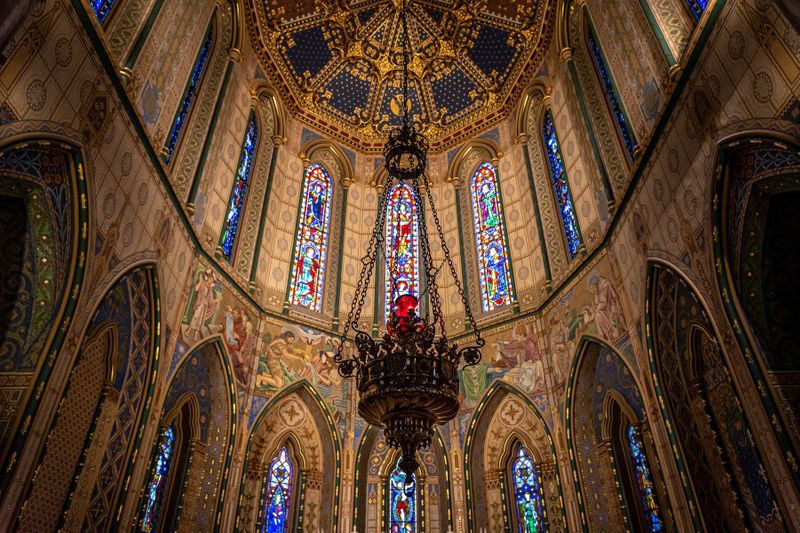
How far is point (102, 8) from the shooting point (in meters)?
7.84

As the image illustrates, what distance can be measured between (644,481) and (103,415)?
8.57 meters

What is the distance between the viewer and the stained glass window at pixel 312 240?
1359cm

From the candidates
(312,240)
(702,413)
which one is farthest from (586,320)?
(312,240)

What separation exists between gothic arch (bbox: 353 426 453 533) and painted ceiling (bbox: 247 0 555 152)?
899 centimetres

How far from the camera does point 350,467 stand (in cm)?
1157

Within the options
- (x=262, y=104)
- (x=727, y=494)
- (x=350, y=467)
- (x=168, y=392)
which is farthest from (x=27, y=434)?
(x=262, y=104)

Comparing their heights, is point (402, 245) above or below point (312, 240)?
above

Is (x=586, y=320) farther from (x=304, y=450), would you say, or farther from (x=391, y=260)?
(x=304, y=450)

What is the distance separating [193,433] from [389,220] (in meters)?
8.02

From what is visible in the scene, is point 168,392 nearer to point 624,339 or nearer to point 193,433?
point 193,433

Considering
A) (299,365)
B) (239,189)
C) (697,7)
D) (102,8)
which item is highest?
(239,189)

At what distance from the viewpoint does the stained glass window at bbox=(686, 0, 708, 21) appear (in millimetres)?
7868

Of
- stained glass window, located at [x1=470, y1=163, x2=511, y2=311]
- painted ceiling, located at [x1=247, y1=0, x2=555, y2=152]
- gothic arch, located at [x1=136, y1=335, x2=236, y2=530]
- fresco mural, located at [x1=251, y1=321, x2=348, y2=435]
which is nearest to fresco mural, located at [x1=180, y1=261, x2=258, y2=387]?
gothic arch, located at [x1=136, y1=335, x2=236, y2=530]

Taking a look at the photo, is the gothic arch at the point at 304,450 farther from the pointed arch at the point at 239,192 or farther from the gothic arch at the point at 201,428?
the pointed arch at the point at 239,192
